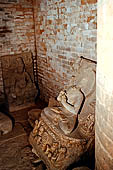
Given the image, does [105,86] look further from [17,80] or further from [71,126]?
[17,80]

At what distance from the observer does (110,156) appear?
207 cm

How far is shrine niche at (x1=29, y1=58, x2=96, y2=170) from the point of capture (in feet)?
10.2

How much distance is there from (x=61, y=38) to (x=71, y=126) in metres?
2.41

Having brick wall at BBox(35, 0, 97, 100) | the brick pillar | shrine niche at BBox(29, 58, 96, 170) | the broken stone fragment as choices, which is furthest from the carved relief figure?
the brick pillar

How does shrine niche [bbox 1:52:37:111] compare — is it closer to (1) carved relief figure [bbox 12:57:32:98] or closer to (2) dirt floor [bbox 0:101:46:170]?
(1) carved relief figure [bbox 12:57:32:98]

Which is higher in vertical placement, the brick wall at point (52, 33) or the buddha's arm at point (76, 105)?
the brick wall at point (52, 33)

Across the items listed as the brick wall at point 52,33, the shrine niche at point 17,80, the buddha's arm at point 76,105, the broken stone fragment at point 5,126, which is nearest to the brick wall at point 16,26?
the brick wall at point 52,33

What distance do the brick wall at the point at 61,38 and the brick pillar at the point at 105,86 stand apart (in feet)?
5.44

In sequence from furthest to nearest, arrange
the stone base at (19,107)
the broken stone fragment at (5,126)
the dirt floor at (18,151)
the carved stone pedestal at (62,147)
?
the stone base at (19,107) < the broken stone fragment at (5,126) < the dirt floor at (18,151) < the carved stone pedestal at (62,147)

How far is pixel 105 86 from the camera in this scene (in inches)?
79.1

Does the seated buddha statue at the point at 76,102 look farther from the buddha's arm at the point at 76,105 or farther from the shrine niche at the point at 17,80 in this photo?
the shrine niche at the point at 17,80

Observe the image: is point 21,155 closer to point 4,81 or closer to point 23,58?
point 4,81

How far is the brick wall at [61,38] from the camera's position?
12.3 feet

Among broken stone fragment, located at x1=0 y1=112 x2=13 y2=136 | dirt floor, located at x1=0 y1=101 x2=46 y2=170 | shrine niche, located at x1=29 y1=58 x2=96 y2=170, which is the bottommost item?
dirt floor, located at x1=0 y1=101 x2=46 y2=170
